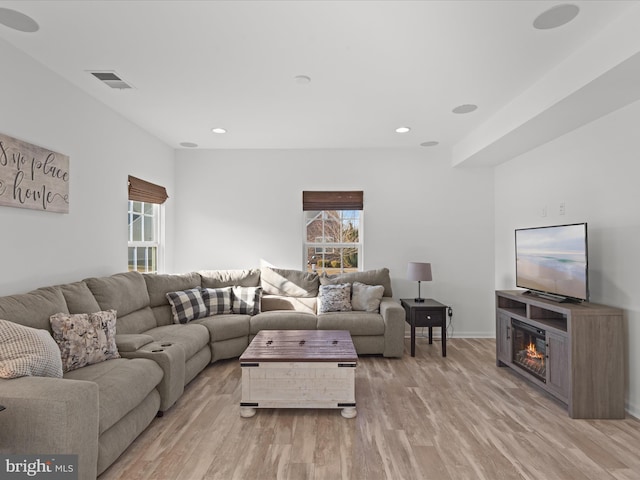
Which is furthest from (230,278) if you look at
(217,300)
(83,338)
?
(83,338)

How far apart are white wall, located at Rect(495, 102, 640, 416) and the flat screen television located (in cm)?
27

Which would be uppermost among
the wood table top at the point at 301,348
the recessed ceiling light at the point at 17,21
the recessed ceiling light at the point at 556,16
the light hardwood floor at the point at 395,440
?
the recessed ceiling light at the point at 17,21

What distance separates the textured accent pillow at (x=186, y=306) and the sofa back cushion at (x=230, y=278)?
1.35ft

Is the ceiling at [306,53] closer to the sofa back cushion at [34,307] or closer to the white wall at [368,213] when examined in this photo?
the white wall at [368,213]

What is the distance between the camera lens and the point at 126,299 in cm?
331

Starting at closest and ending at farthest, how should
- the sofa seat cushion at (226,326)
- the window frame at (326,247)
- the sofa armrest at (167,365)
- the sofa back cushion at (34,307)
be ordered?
the sofa back cushion at (34,307) < the sofa armrest at (167,365) < the sofa seat cushion at (226,326) < the window frame at (326,247)

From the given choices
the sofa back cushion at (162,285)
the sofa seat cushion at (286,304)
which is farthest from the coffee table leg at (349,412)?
the sofa back cushion at (162,285)

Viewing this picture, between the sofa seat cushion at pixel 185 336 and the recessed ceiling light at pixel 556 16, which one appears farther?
the sofa seat cushion at pixel 185 336

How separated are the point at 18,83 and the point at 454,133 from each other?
163 inches

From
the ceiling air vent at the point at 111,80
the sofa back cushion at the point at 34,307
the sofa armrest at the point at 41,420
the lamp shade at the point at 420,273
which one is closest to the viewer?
the sofa armrest at the point at 41,420

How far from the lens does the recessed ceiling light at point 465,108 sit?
3.47 metres

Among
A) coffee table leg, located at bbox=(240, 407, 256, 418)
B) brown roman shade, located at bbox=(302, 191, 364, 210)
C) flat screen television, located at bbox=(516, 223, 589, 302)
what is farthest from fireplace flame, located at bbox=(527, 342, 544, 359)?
brown roman shade, located at bbox=(302, 191, 364, 210)

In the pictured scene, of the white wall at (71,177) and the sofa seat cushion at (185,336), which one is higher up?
the white wall at (71,177)

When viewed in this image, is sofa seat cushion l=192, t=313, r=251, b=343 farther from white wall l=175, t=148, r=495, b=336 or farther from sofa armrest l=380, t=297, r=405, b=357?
sofa armrest l=380, t=297, r=405, b=357
